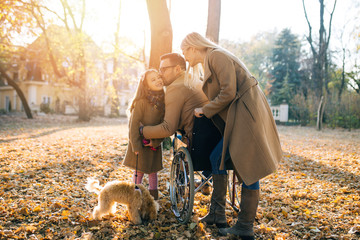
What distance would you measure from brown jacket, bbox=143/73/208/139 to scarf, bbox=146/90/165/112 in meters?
0.29

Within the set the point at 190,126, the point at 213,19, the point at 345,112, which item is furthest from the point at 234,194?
the point at 345,112

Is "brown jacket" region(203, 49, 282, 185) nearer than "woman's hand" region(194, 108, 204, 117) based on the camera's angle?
Yes

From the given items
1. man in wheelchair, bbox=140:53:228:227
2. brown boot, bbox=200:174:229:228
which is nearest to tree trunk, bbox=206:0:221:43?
man in wheelchair, bbox=140:53:228:227

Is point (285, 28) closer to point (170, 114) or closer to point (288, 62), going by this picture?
point (288, 62)

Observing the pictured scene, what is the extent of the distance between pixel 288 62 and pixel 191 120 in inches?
1290

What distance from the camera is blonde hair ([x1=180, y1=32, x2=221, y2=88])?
2.96 metres

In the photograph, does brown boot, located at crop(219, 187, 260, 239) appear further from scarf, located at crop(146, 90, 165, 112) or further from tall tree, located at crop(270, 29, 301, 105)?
tall tree, located at crop(270, 29, 301, 105)

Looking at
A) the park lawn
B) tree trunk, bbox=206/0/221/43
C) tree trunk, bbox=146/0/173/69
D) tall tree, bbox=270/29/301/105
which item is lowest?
the park lawn

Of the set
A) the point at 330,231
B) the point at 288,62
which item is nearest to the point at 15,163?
the point at 330,231

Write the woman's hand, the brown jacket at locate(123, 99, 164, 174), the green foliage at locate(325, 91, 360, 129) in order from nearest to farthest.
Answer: the woman's hand
the brown jacket at locate(123, 99, 164, 174)
the green foliage at locate(325, 91, 360, 129)

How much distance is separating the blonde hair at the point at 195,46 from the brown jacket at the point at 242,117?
0.53 ft

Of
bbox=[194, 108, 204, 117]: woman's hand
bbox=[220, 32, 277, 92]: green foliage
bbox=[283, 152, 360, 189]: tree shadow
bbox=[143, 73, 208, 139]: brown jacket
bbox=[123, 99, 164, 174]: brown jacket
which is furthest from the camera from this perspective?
bbox=[220, 32, 277, 92]: green foliage

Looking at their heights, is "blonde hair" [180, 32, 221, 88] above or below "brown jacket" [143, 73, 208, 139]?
above

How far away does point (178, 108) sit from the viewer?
3.17 m
